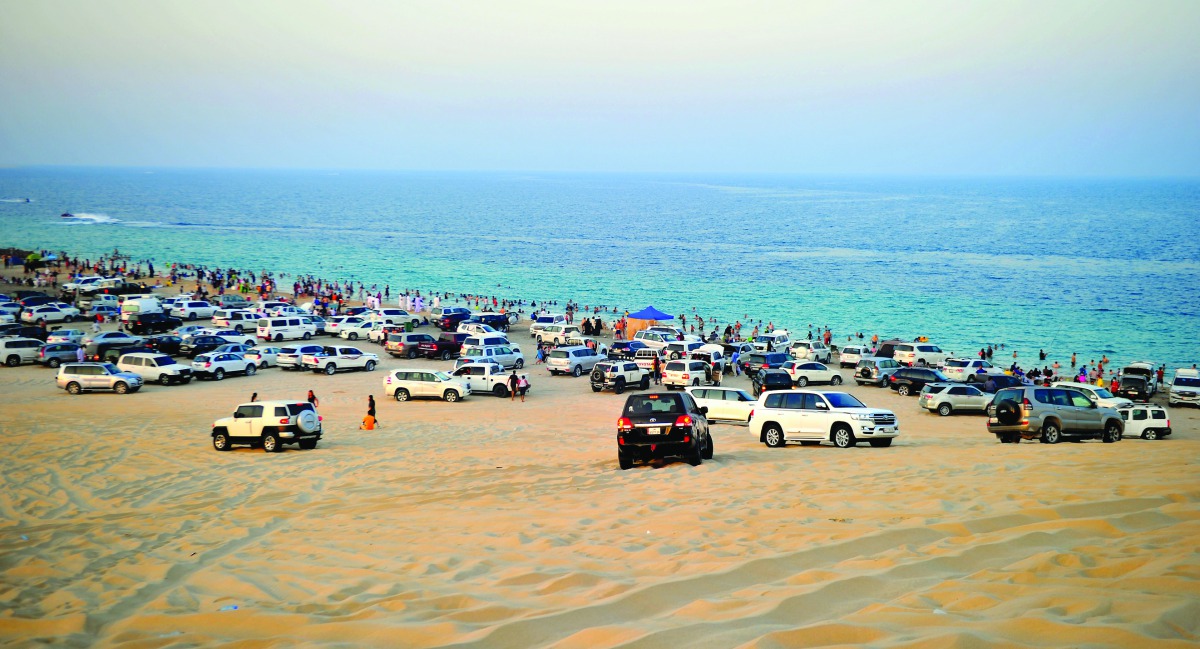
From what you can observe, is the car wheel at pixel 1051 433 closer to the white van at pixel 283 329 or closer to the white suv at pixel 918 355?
the white suv at pixel 918 355

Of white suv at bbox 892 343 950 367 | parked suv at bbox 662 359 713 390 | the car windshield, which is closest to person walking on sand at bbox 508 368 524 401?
parked suv at bbox 662 359 713 390

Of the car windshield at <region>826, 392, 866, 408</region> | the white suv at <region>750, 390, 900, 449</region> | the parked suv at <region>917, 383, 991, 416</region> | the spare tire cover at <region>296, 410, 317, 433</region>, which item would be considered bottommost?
the parked suv at <region>917, 383, 991, 416</region>

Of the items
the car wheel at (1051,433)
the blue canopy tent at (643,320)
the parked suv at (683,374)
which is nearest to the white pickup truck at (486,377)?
the parked suv at (683,374)

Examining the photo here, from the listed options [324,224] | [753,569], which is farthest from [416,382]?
[324,224]

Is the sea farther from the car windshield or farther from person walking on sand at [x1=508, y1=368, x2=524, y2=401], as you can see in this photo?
the car windshield

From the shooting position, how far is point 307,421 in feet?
75.7

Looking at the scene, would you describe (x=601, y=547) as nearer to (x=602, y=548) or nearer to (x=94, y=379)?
(x=602, y=548)

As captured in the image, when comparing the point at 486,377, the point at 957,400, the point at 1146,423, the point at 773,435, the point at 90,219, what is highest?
the point at 773,435

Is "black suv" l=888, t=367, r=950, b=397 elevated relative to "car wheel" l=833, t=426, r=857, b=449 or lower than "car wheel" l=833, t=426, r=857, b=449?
lower

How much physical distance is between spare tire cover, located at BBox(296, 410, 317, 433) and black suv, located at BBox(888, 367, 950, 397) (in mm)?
25302

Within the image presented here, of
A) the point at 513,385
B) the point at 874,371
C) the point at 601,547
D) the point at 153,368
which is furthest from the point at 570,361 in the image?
the point at 601,547

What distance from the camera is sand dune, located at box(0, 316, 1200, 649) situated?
7609mm

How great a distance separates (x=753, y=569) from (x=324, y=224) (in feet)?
591

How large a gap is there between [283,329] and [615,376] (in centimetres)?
2237
